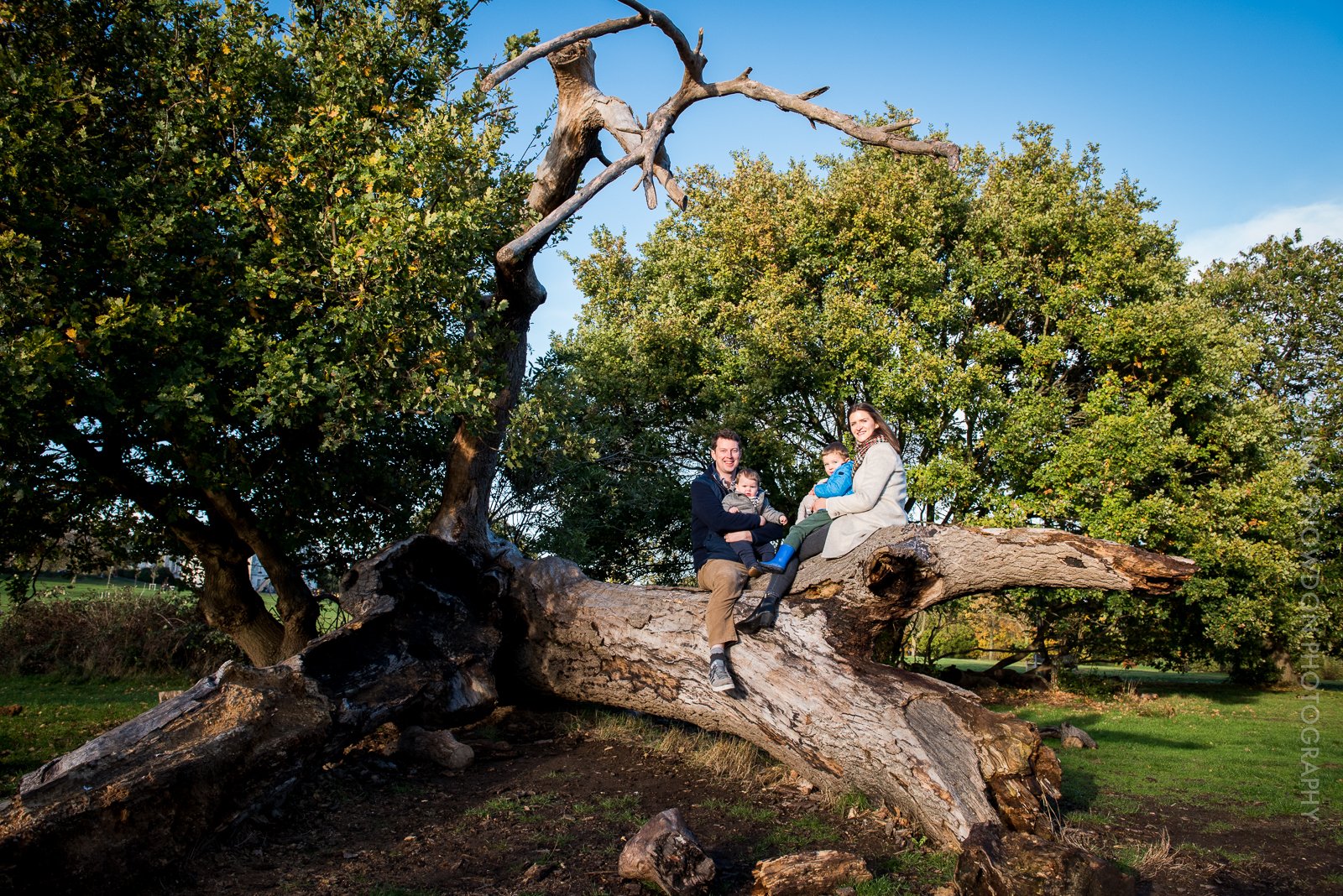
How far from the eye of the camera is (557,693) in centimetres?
961

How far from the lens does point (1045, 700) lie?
59.0ft

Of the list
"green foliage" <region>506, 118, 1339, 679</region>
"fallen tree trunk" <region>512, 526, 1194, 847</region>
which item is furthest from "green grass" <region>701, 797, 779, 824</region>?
"green foliage" <region>506, 118, 1339, 679</region>

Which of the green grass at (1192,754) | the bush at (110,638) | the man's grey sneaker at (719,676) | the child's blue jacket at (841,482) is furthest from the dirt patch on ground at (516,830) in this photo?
the bush at (110,638)

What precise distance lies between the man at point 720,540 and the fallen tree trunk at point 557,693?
12.8 inches

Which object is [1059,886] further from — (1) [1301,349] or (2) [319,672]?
(1) [1301,349]

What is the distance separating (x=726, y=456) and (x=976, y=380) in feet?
30.1

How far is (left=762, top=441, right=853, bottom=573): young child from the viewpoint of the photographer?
7.78 metres

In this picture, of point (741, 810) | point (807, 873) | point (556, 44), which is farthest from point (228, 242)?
point (807, 873)

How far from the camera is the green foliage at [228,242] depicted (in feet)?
23.9

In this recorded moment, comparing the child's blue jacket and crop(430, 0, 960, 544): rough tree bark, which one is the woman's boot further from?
crop(430, 0, 960, 544): rough tree bark

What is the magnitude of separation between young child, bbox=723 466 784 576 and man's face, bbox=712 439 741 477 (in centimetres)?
11

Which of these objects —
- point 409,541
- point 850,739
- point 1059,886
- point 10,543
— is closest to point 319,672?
point 409,541

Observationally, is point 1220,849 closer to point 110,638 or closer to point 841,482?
point 841,482

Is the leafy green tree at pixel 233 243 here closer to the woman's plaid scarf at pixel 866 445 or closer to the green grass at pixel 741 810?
the woman's plaid scarf at pixel 866 445
